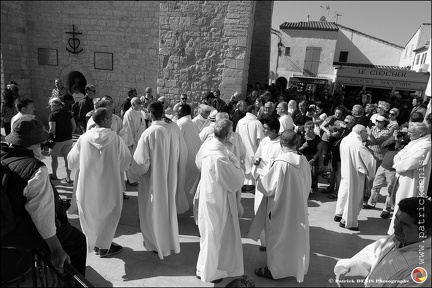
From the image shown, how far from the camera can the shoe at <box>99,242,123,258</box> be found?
141 inches

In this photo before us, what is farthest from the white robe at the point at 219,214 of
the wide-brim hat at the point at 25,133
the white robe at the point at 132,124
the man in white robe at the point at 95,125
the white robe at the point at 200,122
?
the white robe at the point at 132,124

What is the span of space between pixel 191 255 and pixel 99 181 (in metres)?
1.42

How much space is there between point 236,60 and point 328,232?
235 inches

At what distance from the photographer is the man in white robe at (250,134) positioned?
569cm

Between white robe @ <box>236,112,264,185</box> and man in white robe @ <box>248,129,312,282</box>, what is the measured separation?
8.54 feet

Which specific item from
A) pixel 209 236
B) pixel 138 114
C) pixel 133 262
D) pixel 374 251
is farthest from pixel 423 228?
pixel 138 114

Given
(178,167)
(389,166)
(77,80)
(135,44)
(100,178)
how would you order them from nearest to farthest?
(100,178) → (178,167) → (389,166) → (135,44) → (77,80)

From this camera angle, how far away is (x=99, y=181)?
3443 millimetres

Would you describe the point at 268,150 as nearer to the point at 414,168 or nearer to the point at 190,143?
the point at 190,143

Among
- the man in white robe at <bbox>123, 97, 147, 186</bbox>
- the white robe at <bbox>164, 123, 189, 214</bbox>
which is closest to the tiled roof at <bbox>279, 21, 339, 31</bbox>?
the man in white robe at <bbox>123, 97, 147, 186</bbox>

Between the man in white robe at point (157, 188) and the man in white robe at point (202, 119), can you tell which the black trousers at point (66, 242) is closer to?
the man in white robe at point (157, 188)

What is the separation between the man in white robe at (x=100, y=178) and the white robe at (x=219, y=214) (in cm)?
113

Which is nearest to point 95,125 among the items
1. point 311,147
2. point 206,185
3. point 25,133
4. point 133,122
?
point 25,133

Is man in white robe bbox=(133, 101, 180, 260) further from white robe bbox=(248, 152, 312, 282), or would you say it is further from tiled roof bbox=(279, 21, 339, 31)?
tiled roof bbox=(279, 21, 339, 31)
